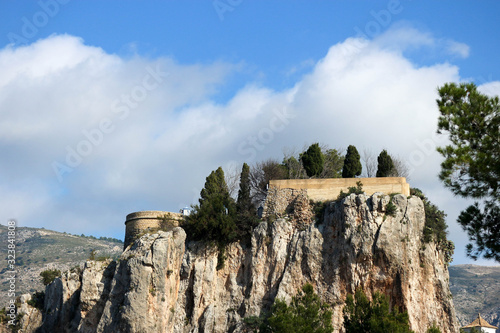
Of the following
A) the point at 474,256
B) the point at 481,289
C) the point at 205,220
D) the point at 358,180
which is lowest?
the point at 481,289

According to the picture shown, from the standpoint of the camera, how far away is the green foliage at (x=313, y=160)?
40.9 m

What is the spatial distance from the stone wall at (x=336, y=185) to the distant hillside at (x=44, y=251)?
172 ft

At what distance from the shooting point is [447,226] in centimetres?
3697

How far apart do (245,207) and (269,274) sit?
5.08 m

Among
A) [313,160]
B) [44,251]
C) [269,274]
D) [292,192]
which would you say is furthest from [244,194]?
[44,251]

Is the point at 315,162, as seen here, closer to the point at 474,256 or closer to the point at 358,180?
the point at 358,180

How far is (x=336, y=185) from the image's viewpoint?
37500 millimetres

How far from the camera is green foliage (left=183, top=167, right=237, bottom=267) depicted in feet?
122

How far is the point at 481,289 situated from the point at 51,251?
88.4 meters

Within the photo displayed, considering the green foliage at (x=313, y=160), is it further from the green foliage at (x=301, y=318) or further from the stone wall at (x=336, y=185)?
the green foliage at (x=301, y=318)

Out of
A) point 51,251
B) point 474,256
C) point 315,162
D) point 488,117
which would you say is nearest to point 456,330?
point 315,162

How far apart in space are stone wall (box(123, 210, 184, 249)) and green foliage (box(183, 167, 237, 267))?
3.66 feet

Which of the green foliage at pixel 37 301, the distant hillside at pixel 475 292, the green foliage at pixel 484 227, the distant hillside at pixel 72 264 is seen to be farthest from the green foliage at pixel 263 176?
the distant hillside at pixel 475 292

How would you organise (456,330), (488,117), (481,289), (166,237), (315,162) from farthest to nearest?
(481,289) → (315,162) → (166,237) → (456,330) → (488,117)
